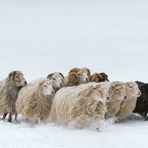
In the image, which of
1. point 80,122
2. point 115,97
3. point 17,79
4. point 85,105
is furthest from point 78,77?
point 80,122

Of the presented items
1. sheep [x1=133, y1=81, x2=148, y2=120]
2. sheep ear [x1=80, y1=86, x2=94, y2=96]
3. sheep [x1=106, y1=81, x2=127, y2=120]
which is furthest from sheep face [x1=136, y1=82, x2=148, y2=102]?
sheep ear [x1=80, y1=86, x2=94, y2=96]

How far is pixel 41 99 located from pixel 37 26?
1770 inches

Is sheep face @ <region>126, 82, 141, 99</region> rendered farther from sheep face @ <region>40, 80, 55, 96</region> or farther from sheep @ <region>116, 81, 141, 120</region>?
sheep face @ <region>40, 80, 55, 96</region>

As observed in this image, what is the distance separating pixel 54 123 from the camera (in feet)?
47.3

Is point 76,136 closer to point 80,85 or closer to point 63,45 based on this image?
point 80,85

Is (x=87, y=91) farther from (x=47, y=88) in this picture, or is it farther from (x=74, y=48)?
(x=74, y=48)

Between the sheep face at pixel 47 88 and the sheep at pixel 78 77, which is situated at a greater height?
the sheep at pixel 78 77

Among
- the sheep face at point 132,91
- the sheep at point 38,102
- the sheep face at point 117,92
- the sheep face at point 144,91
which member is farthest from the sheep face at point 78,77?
the sheep face at point 144,91

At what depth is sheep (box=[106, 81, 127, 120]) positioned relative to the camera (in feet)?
48.4

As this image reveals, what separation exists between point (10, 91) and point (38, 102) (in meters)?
1.18

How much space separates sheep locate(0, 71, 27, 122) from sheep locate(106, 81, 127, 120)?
2.30 metres

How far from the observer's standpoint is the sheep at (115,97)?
48.4 ft

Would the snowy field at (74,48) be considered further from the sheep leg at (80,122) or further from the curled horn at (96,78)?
the curled horn at (96,78)

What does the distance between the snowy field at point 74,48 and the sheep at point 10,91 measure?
0.72m
